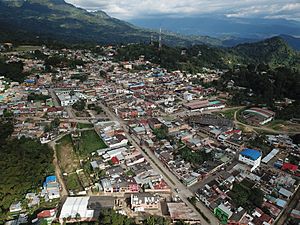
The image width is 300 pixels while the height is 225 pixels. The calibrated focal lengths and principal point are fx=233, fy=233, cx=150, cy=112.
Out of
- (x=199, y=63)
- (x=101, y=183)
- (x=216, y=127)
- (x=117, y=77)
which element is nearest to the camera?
(x=101, y=183)

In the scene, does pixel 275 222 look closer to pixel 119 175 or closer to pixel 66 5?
pixel 119 175

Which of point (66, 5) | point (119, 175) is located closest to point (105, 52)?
point (119, 175)

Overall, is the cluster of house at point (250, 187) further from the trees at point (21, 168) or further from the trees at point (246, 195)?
the trees at point (21, 168)

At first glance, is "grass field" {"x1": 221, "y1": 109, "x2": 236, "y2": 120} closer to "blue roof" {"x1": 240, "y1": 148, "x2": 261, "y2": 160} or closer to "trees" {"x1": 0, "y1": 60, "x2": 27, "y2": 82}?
"blue roof" {"x1": 240, "y1": 148, "x2": 261, "y2": 160}

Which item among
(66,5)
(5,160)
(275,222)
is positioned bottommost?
(275,222)

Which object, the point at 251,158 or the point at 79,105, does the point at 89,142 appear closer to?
the point at 79,105

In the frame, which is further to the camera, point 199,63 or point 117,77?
point 199,63

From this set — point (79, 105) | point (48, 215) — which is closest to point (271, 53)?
point (79, 105)

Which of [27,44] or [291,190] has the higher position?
[27,44]
